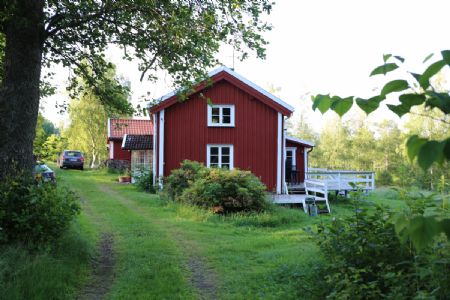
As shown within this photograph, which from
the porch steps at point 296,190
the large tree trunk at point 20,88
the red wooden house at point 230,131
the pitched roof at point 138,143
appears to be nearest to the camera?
the large tree trunk at point 20,88

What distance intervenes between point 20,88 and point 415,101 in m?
6.92

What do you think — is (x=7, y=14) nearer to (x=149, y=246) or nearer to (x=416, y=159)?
(x=149, y=246)

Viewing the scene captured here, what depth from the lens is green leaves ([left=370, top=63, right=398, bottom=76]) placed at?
1.66m

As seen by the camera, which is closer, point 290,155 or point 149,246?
point 149,246

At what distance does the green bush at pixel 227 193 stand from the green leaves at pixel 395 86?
11261mm

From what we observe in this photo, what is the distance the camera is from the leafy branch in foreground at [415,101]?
1.44 meters

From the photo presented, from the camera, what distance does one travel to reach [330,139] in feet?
190

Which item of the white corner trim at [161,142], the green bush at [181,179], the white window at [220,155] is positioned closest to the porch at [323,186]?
the white window at [220,155]

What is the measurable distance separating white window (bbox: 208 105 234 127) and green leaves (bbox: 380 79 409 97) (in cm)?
1817

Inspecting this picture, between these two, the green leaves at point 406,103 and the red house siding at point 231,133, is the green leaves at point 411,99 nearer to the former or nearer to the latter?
the green leaves at point 406,103

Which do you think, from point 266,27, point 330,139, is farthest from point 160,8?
point 330,139

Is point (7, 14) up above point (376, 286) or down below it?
above

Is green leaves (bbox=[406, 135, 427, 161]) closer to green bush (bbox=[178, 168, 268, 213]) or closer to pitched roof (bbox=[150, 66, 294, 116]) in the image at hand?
green bush (bbox=[178, 168, 268, 213])

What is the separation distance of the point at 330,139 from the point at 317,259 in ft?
176
